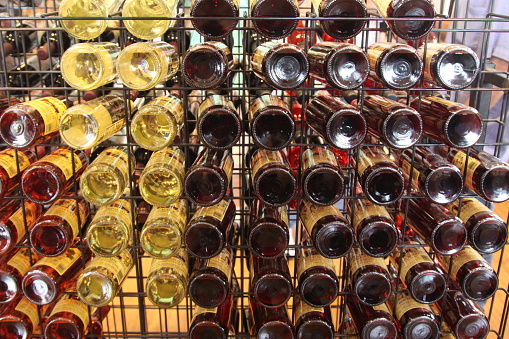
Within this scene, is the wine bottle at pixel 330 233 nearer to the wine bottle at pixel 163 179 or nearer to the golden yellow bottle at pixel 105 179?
the wine bottle at pixel 163 179

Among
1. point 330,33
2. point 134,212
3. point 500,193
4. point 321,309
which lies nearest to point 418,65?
point 330,33

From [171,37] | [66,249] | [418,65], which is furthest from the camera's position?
[171,37]

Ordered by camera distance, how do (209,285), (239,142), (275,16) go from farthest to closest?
(239,142) < (209,285) < (275,16)

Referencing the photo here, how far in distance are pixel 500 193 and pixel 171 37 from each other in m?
1.07

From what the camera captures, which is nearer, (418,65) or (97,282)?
(418,65)

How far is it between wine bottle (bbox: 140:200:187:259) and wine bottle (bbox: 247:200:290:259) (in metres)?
0.16

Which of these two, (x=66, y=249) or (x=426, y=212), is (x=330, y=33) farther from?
(x=66, y=249)

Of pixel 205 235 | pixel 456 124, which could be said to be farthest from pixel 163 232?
pixel 456 124

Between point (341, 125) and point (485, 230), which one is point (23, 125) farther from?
point (485, 230)

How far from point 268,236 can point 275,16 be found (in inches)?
17.8

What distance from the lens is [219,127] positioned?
917mm

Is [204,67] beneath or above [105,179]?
above

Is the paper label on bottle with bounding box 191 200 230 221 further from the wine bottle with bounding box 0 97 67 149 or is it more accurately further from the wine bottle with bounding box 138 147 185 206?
the wine bottle with bounding box 0 97 67 149

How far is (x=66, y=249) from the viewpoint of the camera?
39.7 inches
